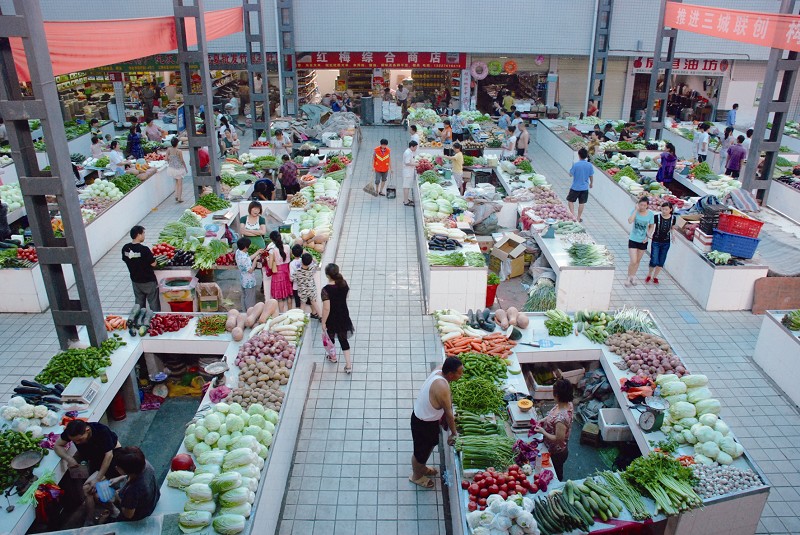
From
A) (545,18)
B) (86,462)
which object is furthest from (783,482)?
(545,18)

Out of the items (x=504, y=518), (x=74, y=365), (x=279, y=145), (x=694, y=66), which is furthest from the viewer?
(x=694, y=66)

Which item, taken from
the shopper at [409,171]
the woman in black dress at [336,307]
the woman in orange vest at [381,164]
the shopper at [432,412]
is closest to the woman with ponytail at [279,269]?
the woman in black dress at [336,307]

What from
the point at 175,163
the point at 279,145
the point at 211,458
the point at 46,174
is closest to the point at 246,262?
the point at 46,174

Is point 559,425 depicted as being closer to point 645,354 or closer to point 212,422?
point 645,354

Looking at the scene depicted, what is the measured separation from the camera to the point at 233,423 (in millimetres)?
6098

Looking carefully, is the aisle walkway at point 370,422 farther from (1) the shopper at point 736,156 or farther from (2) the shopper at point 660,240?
(1) the shopper at point 736,156

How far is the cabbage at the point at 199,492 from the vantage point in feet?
17.3

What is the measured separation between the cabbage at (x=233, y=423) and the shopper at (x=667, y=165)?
12.0 metres

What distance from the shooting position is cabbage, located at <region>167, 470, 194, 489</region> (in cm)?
560

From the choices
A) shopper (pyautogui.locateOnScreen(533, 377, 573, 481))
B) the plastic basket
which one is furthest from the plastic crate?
shopper (pyautogui.locateOnScreen(533, 377, 573, 481))

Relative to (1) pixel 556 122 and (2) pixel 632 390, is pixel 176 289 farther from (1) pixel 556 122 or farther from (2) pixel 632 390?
(1) pixel 556 122

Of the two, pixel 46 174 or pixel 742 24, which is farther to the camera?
pixel 742 24

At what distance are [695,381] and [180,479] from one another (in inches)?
210

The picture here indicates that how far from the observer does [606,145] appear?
1728cm
